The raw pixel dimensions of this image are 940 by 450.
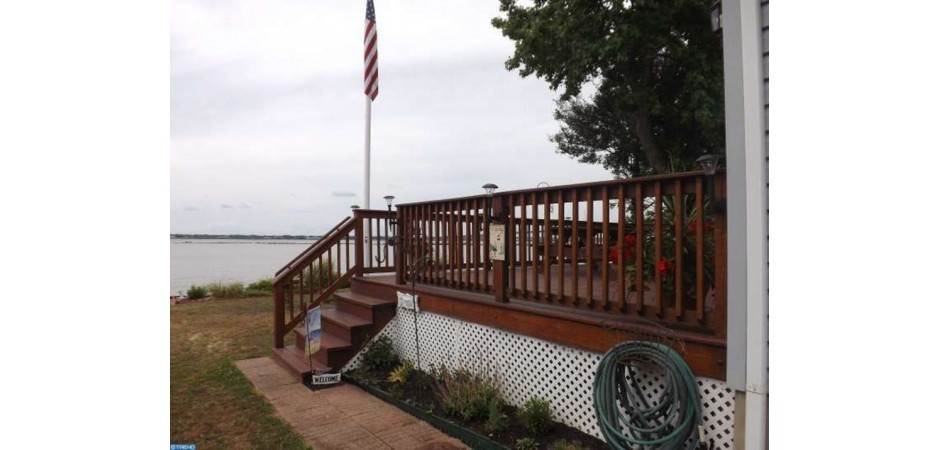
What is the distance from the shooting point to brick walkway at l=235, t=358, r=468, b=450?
3.02 metres

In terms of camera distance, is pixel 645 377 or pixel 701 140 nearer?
pixel 645 377

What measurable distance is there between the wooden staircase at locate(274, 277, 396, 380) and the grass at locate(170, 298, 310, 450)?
1.54 ft

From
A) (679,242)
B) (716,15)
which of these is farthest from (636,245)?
(716,15)

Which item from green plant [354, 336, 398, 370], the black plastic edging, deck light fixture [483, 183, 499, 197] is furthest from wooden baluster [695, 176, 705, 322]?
green plant [354, 336, 398, 370]

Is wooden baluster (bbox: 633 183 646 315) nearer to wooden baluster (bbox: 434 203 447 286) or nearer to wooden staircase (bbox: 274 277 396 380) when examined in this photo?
wooden baluster (bbox: 434 203 447 286)

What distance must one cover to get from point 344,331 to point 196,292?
7.21 meters

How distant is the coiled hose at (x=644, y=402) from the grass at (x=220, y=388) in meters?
1.85

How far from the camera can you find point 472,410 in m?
3.18

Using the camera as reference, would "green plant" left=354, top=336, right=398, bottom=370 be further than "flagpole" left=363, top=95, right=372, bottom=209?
No
